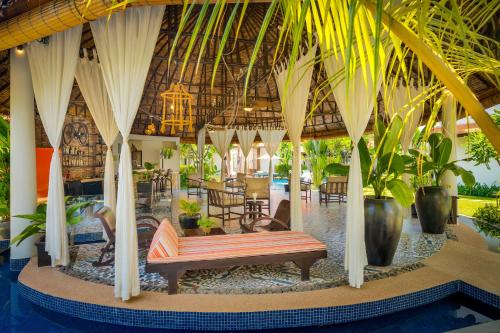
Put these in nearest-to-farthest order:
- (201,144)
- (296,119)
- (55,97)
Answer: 1. (55,97)
2. (296,119)
3. (201,144)

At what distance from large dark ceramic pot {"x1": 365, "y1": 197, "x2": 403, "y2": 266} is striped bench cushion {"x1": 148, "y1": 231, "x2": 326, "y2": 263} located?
782 mm

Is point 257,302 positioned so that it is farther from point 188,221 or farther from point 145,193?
point 145,193

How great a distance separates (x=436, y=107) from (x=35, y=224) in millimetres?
5160

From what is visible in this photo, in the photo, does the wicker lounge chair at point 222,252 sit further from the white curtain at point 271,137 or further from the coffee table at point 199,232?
the white curtain at point 271,137

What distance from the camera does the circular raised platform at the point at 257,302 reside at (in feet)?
10.1

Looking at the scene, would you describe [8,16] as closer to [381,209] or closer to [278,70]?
[278,70]

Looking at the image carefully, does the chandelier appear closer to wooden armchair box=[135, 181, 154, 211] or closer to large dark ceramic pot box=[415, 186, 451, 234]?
wooden armchair box=[135, 181, 154, 211]

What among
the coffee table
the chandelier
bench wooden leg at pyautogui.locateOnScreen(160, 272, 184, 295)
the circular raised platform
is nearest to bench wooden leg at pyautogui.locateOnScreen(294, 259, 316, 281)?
the circular raised platform

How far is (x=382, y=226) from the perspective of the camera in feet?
13.3

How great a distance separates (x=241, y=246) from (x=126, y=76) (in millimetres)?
2301

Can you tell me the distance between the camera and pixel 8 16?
3855mm

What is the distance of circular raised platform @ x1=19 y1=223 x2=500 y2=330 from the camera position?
307 cm

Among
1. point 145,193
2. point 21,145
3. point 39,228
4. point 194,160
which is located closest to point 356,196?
point 39,228

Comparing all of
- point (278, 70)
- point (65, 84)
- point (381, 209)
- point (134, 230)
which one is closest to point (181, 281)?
point (134, 230)
